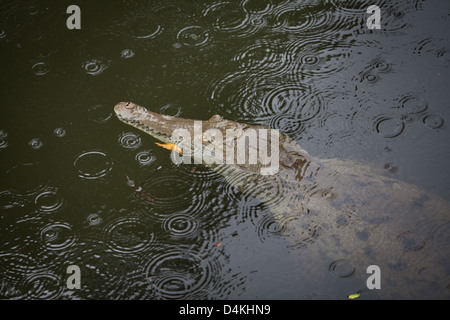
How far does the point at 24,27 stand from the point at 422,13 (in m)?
4.55

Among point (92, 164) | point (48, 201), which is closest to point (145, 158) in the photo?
point (92, 164)

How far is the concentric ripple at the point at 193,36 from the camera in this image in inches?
201

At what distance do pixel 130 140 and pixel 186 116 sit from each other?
588 mm

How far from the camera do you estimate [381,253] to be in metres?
3.48

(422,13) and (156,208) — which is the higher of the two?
(422,13)

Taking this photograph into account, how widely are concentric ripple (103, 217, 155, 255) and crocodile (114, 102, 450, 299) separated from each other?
828mm

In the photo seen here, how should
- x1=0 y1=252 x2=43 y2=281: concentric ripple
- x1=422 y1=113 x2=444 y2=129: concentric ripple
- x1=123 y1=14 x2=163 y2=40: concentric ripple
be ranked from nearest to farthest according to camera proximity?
x1=0 y1=252 x2=43 y2=281: concentric ripple, x1=422 y1=113 x2=444 y2=129: concentric ripple, x1=123 y1=14 x2=163 y2=40: concentric ripple

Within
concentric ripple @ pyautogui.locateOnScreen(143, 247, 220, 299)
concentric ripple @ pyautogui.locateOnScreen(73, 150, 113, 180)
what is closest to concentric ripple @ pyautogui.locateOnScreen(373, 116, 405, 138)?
concentric ripple @ pyautogui.locateOnScreen(143, 247, 220, 299)

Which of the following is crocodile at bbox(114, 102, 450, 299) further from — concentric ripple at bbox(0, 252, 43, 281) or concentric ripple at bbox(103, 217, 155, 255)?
concentric ripple at bbox(0, 252, 43, 281)

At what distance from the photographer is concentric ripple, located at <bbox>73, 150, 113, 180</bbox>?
13.8 feet

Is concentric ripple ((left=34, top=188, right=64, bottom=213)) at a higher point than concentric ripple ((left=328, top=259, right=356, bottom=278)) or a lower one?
higher

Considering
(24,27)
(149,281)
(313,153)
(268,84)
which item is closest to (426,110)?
(313,153)

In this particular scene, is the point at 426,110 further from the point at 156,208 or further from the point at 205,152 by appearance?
the point at 156,208

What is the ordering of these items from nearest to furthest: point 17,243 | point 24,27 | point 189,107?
point 17,243, point 189,107, point 24,27
